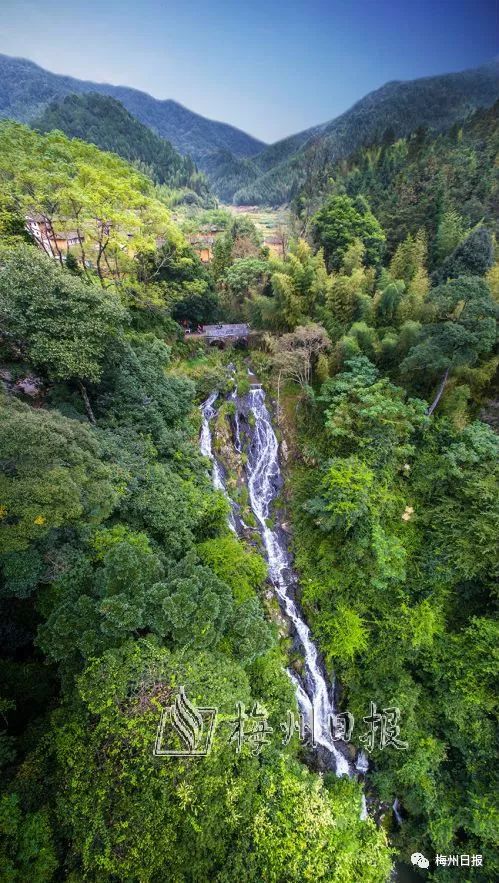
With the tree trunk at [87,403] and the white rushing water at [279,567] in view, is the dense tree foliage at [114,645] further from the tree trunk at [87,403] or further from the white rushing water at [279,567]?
the white rushing water at [279,567]

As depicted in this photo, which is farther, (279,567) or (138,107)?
(138,107)

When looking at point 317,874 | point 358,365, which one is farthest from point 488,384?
point 317,874

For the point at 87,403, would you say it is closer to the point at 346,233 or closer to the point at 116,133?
the point at 346,233

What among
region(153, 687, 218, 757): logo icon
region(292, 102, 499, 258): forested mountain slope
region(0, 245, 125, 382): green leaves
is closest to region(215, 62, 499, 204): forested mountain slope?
region(292, 102, 499, 258): forested mountain slope

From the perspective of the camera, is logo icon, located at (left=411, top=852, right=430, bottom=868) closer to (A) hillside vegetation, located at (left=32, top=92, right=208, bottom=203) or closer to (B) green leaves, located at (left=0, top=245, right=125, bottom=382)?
(B) green leaves, located at (left=0, top=245, right=125, bottom=382)

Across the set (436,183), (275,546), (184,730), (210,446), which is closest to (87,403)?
(210,446)

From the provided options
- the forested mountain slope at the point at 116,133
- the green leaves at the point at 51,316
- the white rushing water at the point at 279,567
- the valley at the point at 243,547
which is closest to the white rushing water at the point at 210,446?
the valley at the point at 243,547
